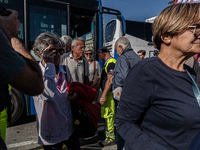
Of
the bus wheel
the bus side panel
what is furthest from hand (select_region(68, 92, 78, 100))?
the bus wheel

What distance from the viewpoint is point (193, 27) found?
1.01m

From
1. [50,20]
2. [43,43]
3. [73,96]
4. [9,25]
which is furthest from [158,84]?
[50,20]

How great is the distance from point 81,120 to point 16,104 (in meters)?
2.88

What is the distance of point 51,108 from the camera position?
5.63 ft

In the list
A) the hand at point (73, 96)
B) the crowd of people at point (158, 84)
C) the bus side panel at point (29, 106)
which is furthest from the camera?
the bus side panel at point (29, 106)

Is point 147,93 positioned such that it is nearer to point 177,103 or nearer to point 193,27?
point 177,103

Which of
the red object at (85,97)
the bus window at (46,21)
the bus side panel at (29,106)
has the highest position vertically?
the bus window at (46,21)

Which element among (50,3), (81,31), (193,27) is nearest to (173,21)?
(193,27)

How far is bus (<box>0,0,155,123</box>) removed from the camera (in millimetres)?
3951

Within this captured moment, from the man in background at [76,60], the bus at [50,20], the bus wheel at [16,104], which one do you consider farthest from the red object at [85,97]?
the bus wheel at [16,104]

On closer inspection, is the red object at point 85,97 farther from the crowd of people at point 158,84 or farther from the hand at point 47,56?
the crowd of people at point 158,84

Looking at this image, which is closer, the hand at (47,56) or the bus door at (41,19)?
the hand at (47,56)

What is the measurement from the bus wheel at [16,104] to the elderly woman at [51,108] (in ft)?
8.75

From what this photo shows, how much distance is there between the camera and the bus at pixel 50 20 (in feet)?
13.0
